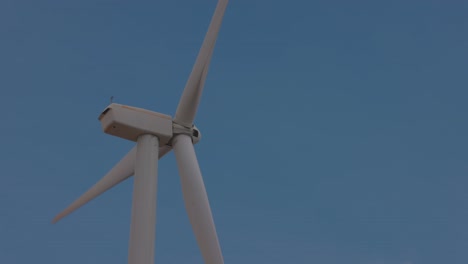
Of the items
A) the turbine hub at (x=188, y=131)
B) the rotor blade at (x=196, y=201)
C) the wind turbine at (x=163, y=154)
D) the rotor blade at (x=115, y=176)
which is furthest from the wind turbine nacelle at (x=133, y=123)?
the rotor blade at (x=115, y=176)

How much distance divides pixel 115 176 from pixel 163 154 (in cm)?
196

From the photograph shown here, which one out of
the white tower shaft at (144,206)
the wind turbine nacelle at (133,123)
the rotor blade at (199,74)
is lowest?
the white tower shaft at (144,206)

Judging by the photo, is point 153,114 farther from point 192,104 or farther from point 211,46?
point 211,46

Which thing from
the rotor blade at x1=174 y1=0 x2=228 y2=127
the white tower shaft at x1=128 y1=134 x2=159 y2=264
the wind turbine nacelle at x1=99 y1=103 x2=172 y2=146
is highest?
the rotor blade at x1=174 y1=0 x2=228 y2=127

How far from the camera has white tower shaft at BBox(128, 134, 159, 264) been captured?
46.5 feet

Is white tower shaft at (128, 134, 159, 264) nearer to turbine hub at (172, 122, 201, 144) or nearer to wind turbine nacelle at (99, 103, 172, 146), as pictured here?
wind turbine nacelle at (99, 103, 172, 146)

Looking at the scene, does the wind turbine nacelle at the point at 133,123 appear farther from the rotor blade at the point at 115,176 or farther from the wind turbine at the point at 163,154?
the rotor blade at the point at 115,176

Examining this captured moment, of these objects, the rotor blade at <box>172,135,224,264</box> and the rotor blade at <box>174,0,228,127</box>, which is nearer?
the rotor blade at <box>172,135,224,264</box>

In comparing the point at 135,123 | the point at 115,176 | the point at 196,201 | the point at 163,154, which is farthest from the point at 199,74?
the point at 115,176

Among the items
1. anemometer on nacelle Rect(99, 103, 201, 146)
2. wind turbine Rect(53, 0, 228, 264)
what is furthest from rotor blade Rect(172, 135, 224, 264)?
anemometer on nacelle Rect(99, 103, 201, 146)

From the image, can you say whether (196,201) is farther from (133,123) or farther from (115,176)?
(115,176)

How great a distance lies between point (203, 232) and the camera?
1528cm

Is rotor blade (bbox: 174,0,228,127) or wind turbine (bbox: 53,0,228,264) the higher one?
rotor blade (bbox: 174,0,228,127)

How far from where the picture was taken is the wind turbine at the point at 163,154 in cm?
1463
